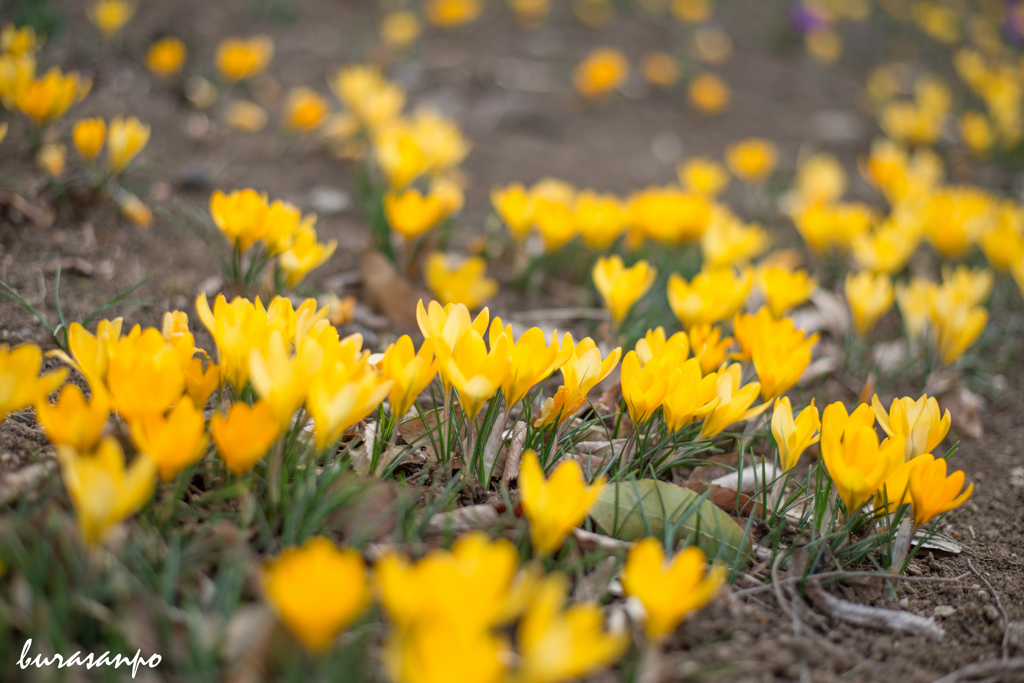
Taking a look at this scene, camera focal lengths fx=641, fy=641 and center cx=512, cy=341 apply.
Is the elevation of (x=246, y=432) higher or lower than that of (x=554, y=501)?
higher

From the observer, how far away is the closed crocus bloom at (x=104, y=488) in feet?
2.36

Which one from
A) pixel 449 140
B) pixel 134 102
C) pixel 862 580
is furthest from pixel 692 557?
pixel 134 102

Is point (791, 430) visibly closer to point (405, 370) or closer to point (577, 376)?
point (577, 376)

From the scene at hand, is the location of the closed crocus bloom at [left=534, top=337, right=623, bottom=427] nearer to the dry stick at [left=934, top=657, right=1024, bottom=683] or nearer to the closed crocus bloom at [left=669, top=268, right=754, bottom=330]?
the closed crocus bloom at [left=669, top=268, right=754, bottom=330]

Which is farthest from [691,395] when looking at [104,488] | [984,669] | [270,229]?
[270,229]

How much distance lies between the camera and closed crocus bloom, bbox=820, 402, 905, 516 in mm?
960

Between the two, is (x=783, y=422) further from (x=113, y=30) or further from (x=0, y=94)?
(x=113, y=30)

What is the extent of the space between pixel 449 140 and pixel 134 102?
5.26 feet

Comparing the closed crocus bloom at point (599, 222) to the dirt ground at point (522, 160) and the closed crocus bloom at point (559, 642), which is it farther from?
the closed crocus bloom at point (559, 642)

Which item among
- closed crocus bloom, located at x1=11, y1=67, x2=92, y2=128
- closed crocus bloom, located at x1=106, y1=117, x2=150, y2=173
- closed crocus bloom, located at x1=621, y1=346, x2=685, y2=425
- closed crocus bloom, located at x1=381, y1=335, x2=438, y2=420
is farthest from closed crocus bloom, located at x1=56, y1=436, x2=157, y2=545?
closed crocus bloom, located at x1=11, y1=67, x2=92, y2=128

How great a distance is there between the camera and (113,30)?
309 cm

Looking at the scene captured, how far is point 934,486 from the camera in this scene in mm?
963

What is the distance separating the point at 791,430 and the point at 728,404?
0.11 meters

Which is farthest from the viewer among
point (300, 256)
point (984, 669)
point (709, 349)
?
point (300, 256)
